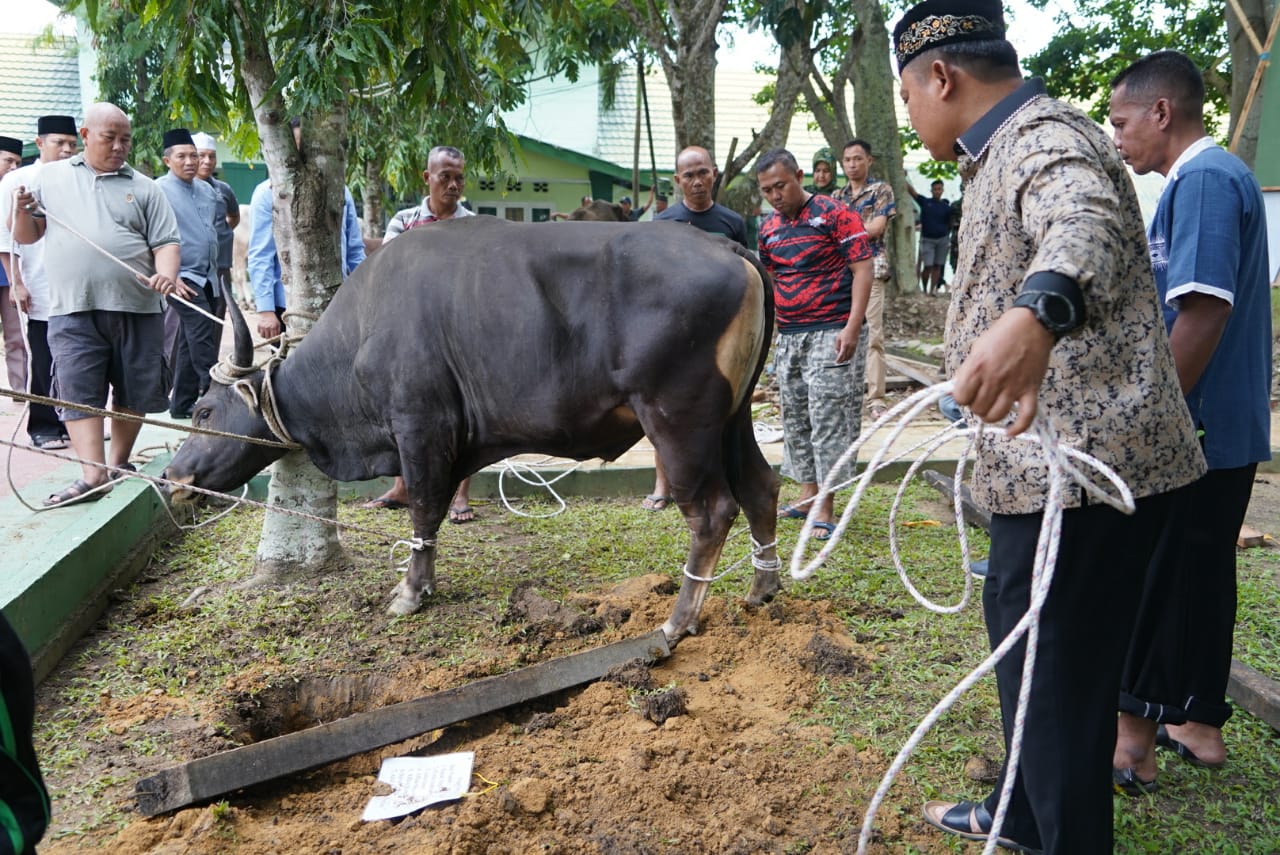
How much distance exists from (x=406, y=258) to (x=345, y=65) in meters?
0.96

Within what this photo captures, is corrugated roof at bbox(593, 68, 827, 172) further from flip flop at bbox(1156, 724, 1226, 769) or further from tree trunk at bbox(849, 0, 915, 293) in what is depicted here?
flip flop at bbox(1156, 724, 1226, 769)

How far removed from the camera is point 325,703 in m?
3.93

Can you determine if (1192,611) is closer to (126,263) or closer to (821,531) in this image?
(821,531)

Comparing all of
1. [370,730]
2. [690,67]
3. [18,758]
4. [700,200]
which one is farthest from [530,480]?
[690,67]

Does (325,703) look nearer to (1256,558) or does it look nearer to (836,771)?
(836,771)

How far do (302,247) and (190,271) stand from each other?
10.3 ft

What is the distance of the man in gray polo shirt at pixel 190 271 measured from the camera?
7684 millimetres

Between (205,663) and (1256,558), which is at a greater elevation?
(1256,558)

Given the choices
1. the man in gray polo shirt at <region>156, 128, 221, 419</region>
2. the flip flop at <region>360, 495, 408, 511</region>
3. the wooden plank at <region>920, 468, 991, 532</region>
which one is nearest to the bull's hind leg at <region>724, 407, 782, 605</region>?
the wooden plank at <region>920, 468, 991, 532</region>

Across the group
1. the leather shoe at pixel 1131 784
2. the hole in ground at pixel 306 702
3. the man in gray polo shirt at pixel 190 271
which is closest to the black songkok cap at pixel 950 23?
the leather shoe at pixel 1131 784

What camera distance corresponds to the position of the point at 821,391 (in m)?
5.66

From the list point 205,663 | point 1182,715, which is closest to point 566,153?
point 205,663

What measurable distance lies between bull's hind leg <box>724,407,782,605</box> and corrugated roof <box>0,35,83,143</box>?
21.5 metres

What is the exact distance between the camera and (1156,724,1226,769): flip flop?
3.18m
